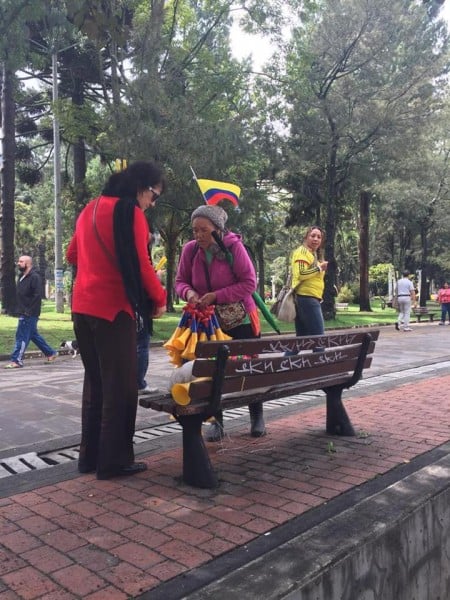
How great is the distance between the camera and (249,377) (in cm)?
363

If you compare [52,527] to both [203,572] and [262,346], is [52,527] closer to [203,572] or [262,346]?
[203,572]

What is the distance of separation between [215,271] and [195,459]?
1.39m

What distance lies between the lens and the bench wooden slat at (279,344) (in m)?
3.34

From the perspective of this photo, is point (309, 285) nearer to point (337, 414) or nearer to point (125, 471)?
point (337, 414)

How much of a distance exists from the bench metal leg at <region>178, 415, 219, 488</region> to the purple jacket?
96cm

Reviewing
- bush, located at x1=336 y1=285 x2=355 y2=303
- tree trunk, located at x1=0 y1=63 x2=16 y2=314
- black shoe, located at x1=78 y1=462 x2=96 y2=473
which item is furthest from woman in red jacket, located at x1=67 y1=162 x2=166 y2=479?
bush, located at x1=336 y1=285 x2=355 y2=303

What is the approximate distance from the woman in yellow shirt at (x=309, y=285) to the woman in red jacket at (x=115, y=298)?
3.03 metres

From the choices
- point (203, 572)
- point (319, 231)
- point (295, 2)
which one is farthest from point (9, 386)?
point (295, 2)

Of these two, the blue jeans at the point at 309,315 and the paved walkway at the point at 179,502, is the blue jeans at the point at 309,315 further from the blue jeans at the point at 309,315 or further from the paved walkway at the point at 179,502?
the paved walkway at the point at 179,502

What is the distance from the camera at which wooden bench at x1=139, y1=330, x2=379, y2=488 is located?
132 inches

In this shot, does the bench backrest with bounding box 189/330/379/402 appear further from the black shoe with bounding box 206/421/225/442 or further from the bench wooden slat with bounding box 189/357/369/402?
the black shoe with bounding box 206/421/225/442

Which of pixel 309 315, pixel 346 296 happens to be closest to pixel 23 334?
pixel 309 315

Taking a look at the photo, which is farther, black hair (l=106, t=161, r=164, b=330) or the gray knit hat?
the gray knit hat

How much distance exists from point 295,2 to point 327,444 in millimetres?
17854
